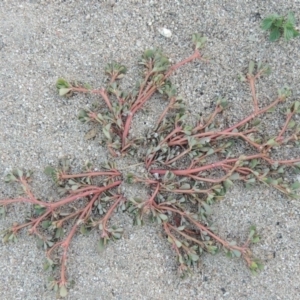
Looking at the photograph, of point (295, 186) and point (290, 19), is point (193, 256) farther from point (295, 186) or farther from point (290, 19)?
point (290, 19)

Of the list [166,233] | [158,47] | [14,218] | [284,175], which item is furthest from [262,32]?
[14,218]

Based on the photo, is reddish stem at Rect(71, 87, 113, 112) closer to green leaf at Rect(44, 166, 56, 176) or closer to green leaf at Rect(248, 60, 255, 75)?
green leaf at Rect(44, 166, 56, 176)

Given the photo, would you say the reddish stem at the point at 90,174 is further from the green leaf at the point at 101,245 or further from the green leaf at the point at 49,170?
the green leaf at the point at 101,245

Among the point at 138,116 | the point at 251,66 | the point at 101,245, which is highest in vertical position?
the point at 251,66

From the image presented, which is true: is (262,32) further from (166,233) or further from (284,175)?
(166,233)

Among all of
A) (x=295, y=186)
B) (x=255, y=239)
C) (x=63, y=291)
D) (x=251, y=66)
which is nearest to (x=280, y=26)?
(x=251, y=66)

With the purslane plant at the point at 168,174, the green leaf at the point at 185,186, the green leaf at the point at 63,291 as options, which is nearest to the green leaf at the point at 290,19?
the purslane plant at the point at 168,174
